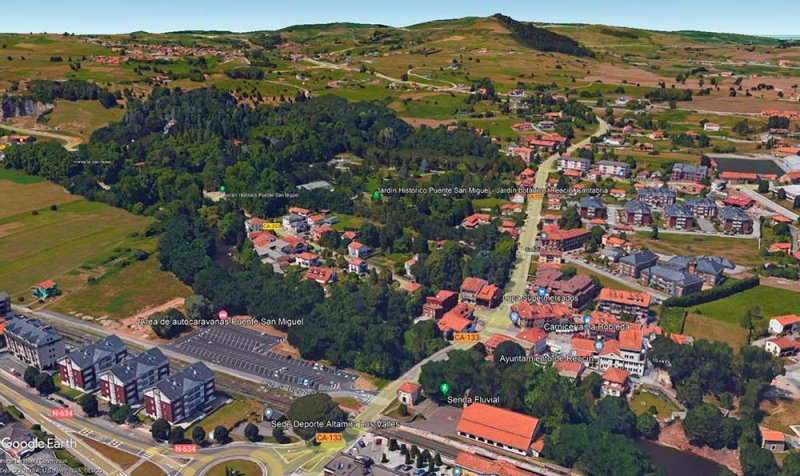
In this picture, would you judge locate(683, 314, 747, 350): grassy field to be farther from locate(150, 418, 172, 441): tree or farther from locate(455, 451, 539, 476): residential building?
locate(150, 418, 172, 441): tree

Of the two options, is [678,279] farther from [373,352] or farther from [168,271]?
[168,271]

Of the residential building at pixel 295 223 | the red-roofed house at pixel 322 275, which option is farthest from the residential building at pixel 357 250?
the residential building at pixel 295 223

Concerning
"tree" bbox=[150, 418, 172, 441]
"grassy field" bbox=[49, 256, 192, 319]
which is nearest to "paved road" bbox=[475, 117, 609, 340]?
"tree" bbox=[150, 418, 172, 441]

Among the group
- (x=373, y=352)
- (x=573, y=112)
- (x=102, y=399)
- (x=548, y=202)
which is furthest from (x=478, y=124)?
(x=102, y=399)

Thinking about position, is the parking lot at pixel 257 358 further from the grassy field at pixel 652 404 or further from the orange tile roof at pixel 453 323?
the grassy field at pixel 652 404

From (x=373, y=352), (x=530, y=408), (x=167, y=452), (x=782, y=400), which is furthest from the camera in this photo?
(x=373, y=352)

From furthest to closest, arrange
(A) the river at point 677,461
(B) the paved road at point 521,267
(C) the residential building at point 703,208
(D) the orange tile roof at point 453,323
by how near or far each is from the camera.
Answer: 1. (C) the residential building at point 703,208
2. (B) the paved road at point 521,267
3. (D) the orange tile roof at point 453,323
4. (A) the river at point 677,461

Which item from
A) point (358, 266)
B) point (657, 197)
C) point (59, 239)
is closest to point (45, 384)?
point (358, 266)
